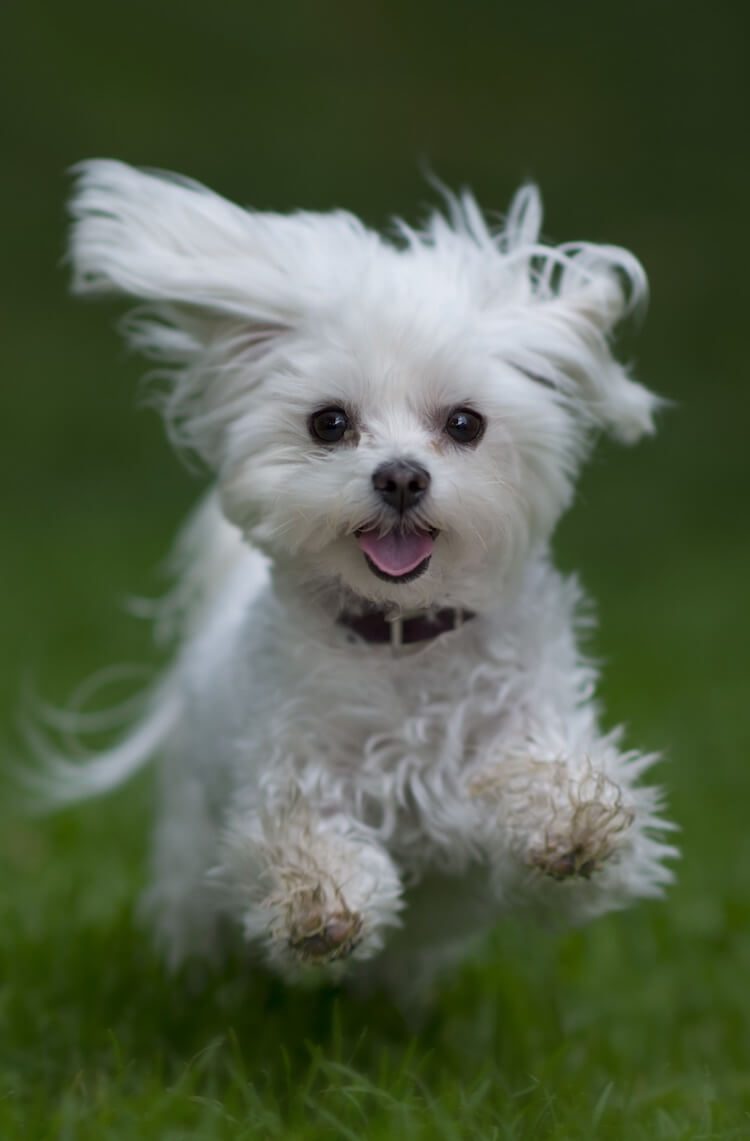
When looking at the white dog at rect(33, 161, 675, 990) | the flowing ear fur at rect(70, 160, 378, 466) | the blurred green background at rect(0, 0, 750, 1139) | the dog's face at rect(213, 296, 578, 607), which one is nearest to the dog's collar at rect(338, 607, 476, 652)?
the white dog at rect(33, 161, 675, 990)

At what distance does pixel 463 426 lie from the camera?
3.17m

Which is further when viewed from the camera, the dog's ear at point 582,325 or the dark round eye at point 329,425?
the dog's ear at point 582,325

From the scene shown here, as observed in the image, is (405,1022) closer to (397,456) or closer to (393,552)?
(393,552)

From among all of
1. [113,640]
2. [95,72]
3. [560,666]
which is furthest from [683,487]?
[560,666]

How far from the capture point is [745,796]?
5.84 meters

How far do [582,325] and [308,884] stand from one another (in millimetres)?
1274

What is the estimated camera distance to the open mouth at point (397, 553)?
3.07m

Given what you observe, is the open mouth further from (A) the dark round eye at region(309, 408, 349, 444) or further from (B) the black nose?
(A) the dark round eye at region(309, 408, 349, 444)

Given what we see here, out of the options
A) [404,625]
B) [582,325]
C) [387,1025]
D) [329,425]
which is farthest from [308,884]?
[582,325]

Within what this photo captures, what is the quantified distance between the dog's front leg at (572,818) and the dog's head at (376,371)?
1.13 ft

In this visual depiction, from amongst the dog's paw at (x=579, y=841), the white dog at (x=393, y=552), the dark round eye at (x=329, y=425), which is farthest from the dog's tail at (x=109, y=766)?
the dog's paw at (x=579, y=841)

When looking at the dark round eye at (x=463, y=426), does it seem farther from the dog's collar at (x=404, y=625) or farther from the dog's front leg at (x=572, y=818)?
the dog's front leg at (x=572, y=818)

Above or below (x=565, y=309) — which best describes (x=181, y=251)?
below

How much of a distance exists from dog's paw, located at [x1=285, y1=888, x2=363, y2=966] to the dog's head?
0.58 m
